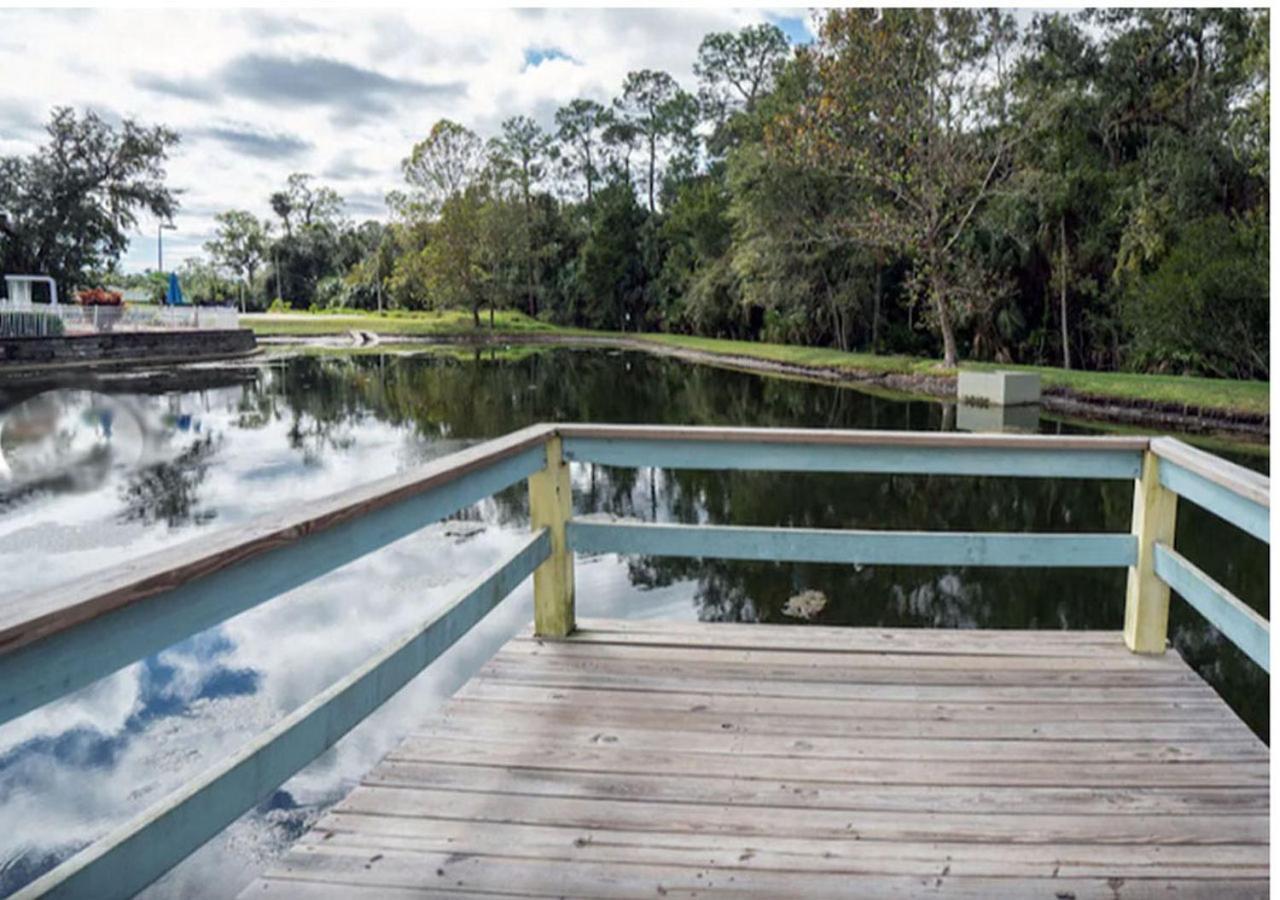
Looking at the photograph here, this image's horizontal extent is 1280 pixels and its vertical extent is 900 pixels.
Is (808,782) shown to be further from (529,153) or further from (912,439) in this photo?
(529,153)

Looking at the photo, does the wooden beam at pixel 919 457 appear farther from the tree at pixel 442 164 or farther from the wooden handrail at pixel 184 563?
the tree at pixel 442 164

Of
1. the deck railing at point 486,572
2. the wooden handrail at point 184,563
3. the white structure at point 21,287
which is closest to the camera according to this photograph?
the wooden handrail at point 184,563

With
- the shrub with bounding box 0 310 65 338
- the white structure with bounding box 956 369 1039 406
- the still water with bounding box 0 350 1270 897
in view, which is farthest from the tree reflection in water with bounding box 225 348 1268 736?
the shrub with bounding box 0 310 65 338

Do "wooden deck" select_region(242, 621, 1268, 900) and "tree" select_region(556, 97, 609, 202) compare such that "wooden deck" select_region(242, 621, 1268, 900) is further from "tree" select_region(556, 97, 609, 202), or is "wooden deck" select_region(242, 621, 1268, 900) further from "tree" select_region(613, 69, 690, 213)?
"tree" select_region(556, 97, 609, 202)

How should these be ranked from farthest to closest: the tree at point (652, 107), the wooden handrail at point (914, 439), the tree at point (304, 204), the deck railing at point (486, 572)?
the tree at point (304, 204) < the tree at point (652, 107) < the wooden handrail at point (914, 439) < the deck railing at point (486, 572)

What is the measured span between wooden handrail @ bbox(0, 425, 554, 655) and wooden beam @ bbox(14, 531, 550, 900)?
1.04 ft

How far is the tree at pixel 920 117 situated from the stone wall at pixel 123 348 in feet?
65.5

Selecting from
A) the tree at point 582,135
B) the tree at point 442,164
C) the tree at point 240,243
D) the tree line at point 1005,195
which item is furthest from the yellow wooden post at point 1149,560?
the tree at point 240,243

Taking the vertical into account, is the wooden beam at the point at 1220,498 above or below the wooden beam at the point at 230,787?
above

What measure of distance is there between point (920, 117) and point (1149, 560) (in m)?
18.6

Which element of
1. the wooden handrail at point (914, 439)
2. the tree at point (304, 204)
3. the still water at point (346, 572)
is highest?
the tree at point (304, 204)

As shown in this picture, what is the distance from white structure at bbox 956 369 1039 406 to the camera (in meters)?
15.0

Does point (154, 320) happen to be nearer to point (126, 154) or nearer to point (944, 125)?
point (126, 154)

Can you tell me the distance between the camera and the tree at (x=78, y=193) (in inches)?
1177
